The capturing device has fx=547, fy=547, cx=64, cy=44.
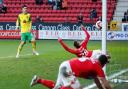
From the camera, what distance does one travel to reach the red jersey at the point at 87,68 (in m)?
9.77

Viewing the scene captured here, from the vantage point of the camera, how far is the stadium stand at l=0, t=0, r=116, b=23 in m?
42.2

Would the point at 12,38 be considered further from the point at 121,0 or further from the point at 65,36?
the point at 121,0


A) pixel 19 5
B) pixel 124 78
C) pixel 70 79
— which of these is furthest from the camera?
pixel 19 5

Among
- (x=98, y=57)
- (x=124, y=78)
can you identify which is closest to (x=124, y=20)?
(x=124, y=78)

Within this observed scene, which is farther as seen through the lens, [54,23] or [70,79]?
[54,23]

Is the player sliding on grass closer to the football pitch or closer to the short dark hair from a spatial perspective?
the short dark hair

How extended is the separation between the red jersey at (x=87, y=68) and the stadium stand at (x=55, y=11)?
30.9 meters

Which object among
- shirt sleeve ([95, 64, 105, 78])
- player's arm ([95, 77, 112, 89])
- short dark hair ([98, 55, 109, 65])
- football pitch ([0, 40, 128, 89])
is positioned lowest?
football pitch ([0, 40, 128, 89])

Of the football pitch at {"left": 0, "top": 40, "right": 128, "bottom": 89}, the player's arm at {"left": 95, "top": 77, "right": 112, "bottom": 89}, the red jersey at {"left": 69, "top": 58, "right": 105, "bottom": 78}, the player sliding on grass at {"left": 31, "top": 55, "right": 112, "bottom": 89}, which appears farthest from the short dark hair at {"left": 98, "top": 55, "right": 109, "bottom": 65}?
the football pitch at {"left": 0, "top": 40, "right": 128, "bottom": 89}

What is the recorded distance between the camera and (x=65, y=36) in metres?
37.9

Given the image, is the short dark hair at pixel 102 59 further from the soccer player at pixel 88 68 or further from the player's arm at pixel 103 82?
the player's arm at pixel 103 82

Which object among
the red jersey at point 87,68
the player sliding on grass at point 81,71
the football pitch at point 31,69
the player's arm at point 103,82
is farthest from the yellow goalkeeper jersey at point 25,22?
the red jersey at point 87,68

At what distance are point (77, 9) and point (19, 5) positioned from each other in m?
5.09

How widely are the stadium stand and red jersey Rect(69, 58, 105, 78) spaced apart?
101 ft
